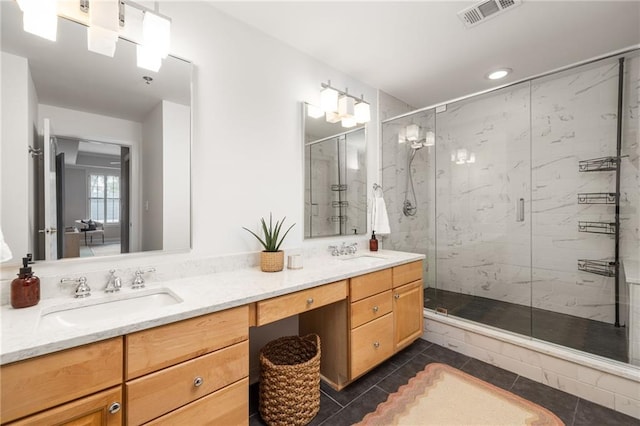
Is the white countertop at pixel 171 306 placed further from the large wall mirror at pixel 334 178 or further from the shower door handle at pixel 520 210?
the shower door handle at pixel 520 210

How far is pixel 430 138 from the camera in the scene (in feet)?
9.75

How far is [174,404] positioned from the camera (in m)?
1.02

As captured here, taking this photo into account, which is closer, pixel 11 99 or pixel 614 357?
pixel 11 99

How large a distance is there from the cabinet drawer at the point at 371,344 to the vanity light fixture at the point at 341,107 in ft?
5.23

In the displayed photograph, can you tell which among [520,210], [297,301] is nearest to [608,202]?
[520,210]

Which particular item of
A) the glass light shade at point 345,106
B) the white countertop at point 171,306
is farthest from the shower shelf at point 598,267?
the glass light shade at point 345,106

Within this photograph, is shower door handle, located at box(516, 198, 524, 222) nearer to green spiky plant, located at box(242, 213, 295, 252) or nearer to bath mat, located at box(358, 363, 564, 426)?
bath mat, located at box(358, 363, 564, 426)

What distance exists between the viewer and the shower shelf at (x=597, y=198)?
2.30m

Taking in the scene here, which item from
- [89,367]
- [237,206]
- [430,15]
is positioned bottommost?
[89,367]

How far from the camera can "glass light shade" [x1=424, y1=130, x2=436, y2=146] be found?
2.95m

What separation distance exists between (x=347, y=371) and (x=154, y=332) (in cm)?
117

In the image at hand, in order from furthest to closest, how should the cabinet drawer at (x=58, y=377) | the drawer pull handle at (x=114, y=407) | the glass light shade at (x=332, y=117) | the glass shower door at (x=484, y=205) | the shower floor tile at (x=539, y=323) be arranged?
the glass shower door at (x=484, y=205) → the glass light shade at (x=332, y=117) → the shower floor tile at (x=539, y=323) → the drawer pull handle at (x=114, y=407) → the cabinet drawer at (x=58, y=377)

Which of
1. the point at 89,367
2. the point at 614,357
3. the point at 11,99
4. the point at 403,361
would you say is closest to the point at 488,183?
the point at 614,357

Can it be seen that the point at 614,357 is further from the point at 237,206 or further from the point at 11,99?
the point at 11,99
